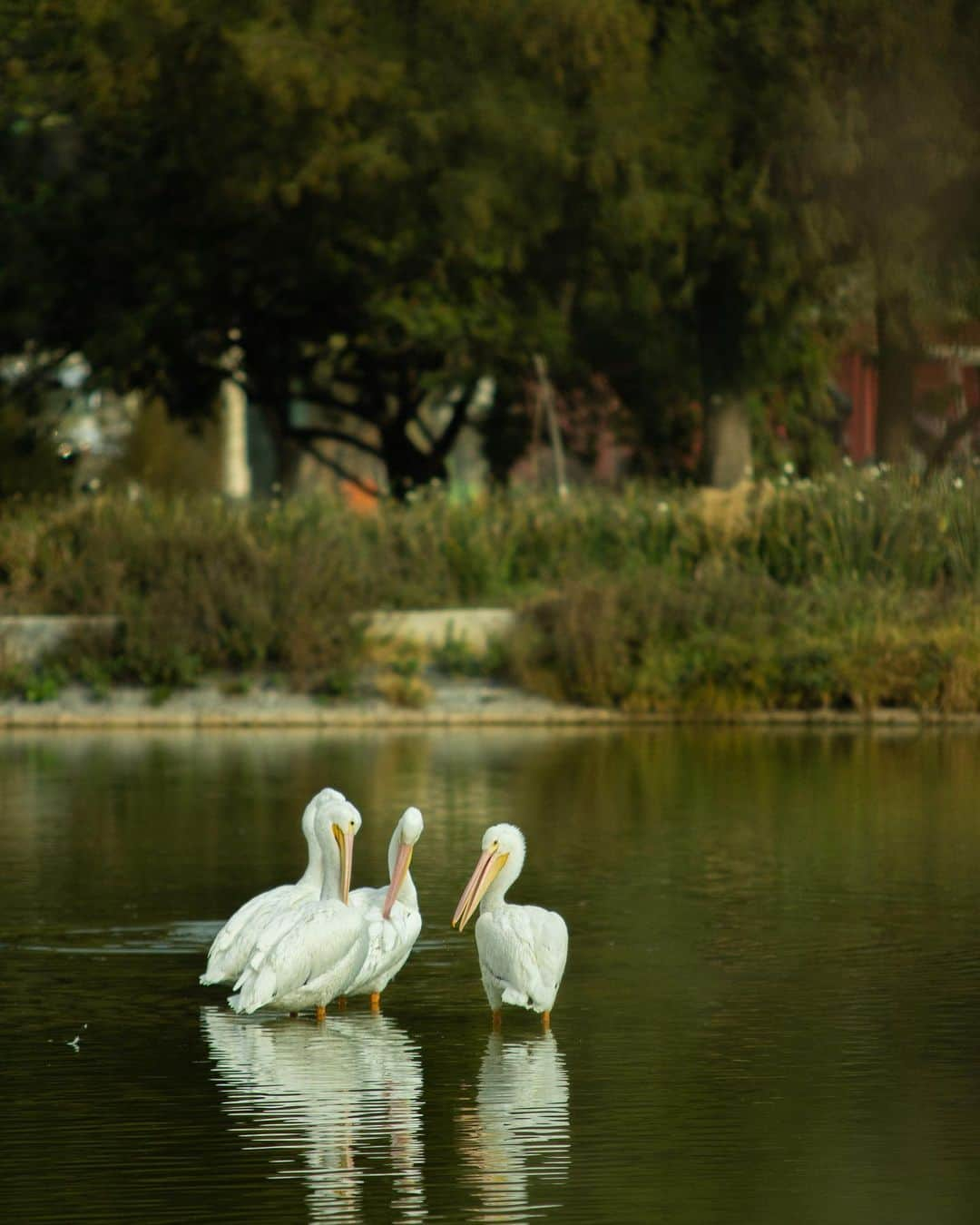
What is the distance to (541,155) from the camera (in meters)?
33.5

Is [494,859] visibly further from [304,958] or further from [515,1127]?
[515,1127]

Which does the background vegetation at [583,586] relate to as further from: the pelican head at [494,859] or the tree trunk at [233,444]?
the tree trunk at [233,444]

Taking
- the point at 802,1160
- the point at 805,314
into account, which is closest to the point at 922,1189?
the point at 802,1160

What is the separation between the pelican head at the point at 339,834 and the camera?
11016 millimetres

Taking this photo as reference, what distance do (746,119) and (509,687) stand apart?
35.9ft

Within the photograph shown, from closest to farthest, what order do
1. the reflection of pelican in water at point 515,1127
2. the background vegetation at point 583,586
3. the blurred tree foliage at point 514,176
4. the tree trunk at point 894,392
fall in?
the reflection of pelican in water at point 515,1127, the background vegetation at point 583,586, the blurred tree foliage at point 514,176, the tree trunk at point 894,392

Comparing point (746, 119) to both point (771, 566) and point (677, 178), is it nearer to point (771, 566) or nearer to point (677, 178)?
point (677, 178)

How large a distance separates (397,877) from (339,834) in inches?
15.7

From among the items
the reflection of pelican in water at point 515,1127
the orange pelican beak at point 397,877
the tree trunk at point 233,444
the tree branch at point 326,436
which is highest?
the tree trunk at point 233,444

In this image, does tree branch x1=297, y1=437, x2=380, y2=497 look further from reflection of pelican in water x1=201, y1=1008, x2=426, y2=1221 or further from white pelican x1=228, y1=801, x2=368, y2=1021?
reflection of pelican in water x1=201, y1=1008, x2=426, y2=1221

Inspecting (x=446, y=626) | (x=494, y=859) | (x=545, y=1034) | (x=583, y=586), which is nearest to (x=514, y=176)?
(x=446, y=626)

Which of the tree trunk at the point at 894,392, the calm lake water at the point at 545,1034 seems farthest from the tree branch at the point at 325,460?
the calm lake water at the point at 545,1034

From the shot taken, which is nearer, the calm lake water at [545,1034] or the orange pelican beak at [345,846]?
the calm lake water at [545,1034]

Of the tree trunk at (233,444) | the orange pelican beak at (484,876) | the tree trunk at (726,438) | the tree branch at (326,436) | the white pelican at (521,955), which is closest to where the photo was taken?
the white pelican at (521,955)
